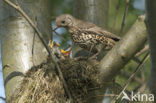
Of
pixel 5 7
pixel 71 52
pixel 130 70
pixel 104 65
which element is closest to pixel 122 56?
pixel 104 65

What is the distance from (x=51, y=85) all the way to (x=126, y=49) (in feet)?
4.09

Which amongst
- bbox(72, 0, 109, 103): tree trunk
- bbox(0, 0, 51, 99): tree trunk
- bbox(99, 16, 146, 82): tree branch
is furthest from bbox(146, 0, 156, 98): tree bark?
bbox(72, 0, 109, 103): tree trunk

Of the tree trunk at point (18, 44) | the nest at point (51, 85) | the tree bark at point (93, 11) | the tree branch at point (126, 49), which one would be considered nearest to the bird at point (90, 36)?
the tree bark at point (93, 11)

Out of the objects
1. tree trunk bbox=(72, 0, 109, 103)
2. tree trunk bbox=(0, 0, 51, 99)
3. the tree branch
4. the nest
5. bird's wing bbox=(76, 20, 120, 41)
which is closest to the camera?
the tree branch

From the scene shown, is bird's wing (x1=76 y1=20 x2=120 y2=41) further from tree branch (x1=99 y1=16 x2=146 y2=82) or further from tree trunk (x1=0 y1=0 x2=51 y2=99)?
tree branch (x1=99 y1=16 x2=146 y2=82)

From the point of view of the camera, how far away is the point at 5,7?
4.69 meters

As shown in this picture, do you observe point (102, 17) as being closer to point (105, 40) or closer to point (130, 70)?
point (105, 40)

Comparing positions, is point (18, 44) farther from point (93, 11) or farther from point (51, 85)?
point (93, 11)

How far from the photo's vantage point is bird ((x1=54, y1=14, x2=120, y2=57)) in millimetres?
5508

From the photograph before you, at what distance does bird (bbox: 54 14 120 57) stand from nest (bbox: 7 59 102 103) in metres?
1.10

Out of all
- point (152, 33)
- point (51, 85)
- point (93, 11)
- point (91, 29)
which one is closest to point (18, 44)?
point (51, 85)

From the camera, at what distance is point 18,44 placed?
454cm

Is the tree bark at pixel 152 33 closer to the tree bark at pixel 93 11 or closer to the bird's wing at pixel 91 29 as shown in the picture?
the bird's wing at pixel 91 29

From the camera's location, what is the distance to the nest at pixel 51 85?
4.27 metres
